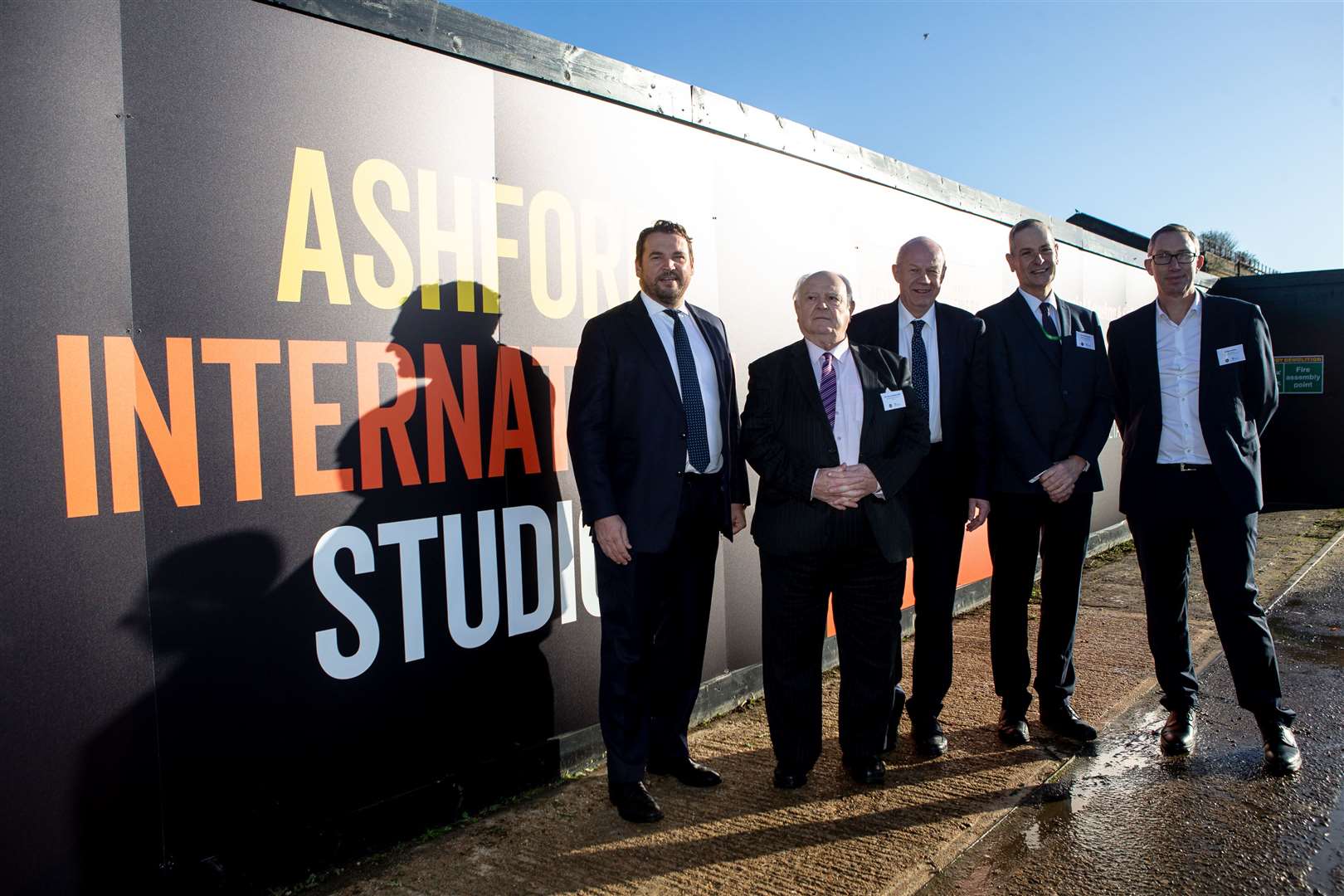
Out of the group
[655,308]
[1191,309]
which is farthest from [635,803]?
[1191,309]

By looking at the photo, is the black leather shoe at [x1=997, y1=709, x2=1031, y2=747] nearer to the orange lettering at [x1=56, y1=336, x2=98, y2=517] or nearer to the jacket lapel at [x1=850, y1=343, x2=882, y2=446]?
the jacket lapel at [x1=850, y1=343, x2=882, y2=446]

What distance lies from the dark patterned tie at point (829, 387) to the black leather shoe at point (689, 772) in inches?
55.6

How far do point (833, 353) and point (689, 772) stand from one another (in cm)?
170

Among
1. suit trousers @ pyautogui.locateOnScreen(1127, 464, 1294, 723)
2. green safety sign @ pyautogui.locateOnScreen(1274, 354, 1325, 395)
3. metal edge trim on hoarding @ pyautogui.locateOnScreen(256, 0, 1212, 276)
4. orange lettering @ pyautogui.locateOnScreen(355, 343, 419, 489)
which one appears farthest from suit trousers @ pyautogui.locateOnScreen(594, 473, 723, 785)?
green safety sign @ pyautogui.locateOnScreen(1274, 354, 1325, 395)

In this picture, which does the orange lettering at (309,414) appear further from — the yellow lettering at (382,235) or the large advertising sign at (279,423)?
the yellow lettering at (382,235)

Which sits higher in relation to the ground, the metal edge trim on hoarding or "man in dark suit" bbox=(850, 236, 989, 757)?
the metal edge trim on hoarding

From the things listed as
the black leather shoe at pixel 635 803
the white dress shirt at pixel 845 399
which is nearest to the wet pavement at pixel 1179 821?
the black leather shoe at pixel 635 803

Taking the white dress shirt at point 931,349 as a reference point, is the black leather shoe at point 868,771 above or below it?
below

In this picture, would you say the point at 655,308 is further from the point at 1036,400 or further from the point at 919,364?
the point at 1036,400

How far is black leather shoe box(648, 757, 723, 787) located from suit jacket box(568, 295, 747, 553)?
0.92 meters

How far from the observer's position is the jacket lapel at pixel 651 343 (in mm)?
3160

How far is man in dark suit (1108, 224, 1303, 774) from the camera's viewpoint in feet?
11.3

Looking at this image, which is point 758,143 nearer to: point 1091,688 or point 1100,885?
point 1091,688

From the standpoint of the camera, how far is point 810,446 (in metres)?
3.18
